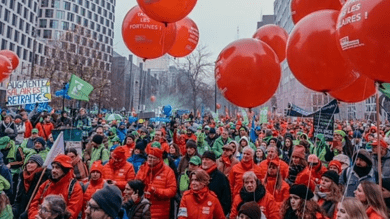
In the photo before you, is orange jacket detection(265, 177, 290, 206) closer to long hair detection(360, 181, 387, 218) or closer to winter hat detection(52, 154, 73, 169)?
long hair detection(360, 181, 387, 218)

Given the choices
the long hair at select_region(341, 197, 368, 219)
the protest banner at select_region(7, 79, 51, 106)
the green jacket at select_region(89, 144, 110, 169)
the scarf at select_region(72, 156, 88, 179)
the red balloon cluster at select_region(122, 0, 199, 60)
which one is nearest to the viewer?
the long hair at select_region(341, 197, 368, 219)

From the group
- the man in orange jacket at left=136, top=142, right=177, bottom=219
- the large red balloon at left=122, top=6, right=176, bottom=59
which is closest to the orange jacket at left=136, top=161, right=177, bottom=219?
the man in orange jacket at left=136, top=142, right=177, bottom=219

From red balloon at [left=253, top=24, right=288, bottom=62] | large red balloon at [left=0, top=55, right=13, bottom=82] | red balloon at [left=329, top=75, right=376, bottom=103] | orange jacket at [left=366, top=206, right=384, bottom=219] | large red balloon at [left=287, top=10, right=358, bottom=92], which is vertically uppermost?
red balloon at [left=253, top=24, right=288, bottom=62]

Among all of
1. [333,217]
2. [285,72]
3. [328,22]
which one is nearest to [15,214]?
[333,217]

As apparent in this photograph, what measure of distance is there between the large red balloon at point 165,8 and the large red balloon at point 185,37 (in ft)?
5.50

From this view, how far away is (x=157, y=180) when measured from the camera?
463 cm

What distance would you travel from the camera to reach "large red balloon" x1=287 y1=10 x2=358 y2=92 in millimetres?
3551

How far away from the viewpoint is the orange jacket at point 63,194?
12.3 feet

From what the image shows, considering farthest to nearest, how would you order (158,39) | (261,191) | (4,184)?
(158,39) → (4,184) → (261,191)

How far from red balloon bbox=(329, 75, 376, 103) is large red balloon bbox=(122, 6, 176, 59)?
2.71 meters

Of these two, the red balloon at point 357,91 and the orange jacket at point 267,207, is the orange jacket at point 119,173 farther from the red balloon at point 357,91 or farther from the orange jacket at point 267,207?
the red balloon at point 357,91

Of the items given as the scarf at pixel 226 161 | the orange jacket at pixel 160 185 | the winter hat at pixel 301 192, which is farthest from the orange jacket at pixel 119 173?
the winter hat at pixel 301 192

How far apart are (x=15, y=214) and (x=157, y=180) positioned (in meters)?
1.79

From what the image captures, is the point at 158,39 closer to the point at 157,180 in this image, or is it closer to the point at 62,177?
the point at 157,180
